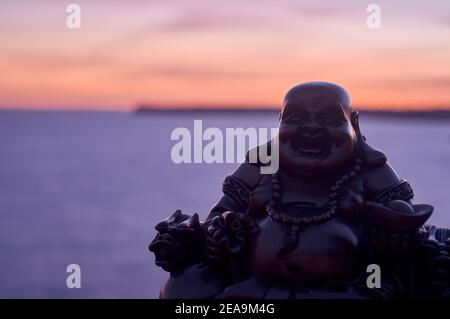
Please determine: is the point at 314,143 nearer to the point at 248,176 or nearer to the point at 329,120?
the point at 329,120

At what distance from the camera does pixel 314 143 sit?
2145 millimetres

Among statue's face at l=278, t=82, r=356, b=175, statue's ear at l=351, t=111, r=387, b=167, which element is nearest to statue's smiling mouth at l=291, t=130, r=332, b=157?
statue's face at l=278, t=82, r=356, b=175

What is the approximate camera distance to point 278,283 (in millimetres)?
2059

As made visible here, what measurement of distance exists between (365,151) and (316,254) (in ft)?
1.32

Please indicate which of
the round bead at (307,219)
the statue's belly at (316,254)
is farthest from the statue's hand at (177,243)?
the round bead at (307,219)

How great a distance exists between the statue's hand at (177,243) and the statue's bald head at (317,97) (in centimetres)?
49

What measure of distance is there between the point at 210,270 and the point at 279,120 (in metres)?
0.54

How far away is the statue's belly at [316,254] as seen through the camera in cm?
204

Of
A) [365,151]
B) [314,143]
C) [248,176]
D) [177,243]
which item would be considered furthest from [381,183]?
[177,243]

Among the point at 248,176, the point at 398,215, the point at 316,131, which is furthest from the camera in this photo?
the point at 248,176

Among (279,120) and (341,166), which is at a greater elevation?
(279,120)

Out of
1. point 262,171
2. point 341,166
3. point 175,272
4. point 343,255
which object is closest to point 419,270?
point 343,255
